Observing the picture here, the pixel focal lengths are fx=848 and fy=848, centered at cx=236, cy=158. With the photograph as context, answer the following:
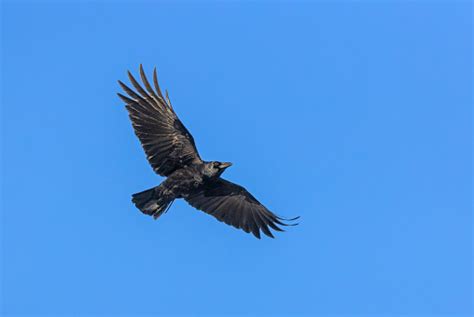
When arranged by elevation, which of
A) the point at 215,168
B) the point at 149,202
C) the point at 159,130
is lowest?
the point at 149,202

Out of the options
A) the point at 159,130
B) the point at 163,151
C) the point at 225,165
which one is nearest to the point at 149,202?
the point at 163,151

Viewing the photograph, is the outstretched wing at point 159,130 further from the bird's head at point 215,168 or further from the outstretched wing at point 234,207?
the outstretched wing at point 234,207

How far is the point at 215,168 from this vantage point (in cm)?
2377

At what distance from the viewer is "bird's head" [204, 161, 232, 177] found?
23.7 m

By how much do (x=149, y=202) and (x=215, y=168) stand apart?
7.09ft

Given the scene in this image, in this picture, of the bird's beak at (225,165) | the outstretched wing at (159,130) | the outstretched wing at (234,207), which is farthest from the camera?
the outstretched wing at (234,207)

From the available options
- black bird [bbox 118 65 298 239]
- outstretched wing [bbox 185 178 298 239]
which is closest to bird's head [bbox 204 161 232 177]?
black bird [bbox 118 65 298 239]

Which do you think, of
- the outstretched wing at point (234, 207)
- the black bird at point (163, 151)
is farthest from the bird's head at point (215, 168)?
the outstretched wing at point (234, 207)

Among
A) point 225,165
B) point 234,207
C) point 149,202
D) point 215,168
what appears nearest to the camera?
point 225,165

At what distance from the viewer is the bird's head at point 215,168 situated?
933 inches

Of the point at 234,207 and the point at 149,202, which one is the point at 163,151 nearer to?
the point at 149,202

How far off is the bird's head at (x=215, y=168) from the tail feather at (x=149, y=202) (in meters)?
1.42

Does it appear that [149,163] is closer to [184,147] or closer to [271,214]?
[184,147]

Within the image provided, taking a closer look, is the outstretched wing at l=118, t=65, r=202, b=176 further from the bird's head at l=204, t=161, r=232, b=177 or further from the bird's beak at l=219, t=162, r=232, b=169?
the bird's beak at l=219, t=162, r=232, b=169
